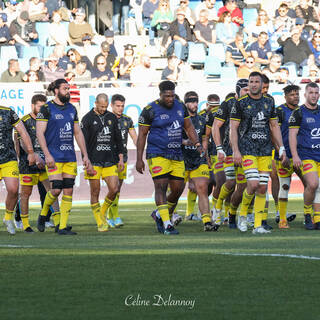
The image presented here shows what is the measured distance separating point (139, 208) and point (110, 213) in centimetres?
435

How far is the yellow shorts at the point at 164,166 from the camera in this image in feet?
42.3

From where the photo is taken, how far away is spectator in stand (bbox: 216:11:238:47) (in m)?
27.5

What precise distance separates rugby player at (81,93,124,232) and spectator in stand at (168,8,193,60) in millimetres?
12006

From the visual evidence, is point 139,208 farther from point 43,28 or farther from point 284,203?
point 43,28

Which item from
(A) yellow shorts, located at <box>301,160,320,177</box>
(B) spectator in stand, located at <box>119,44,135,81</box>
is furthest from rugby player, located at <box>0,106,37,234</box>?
(B) spectator in stand, located at <box>119,44,135,81</box>

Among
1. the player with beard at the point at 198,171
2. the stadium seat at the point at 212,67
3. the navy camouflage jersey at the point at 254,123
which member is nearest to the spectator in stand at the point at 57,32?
the stadium seat at the point at 212,67

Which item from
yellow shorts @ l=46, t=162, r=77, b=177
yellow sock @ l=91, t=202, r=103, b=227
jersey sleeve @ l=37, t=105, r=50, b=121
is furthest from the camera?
yellow sock @ l=91, t=202, r=103, b=227

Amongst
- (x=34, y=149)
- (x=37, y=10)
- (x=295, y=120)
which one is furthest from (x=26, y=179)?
(x=37, y=10)

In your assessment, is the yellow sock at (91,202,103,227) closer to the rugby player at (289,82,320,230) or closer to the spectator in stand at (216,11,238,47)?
the rugby player at (289,82,320,230)

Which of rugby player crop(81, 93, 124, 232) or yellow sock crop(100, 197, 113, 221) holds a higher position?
rugby player crop(81, 93, 124, 232)

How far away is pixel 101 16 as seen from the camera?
30.0 metres

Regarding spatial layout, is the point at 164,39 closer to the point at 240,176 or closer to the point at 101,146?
the point at 101,146

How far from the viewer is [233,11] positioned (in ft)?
93.8

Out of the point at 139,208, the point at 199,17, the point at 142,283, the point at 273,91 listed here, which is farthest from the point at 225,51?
the point at 142,283
